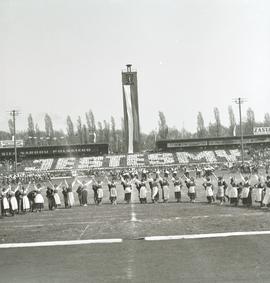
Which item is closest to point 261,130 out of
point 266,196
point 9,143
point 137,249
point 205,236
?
point 9,143

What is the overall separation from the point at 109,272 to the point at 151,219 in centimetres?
765

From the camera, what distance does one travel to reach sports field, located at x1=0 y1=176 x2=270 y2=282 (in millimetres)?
9867

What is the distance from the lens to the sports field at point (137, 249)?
9867 mm

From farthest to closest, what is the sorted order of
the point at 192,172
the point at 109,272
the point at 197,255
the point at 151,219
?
the point at 192,172 < the point at 151,219 < the point at 197,255 < the point at 109,272

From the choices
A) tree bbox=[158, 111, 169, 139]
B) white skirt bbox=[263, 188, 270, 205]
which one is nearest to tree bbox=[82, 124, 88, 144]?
tree bbox=[158, 111, 169, 139]

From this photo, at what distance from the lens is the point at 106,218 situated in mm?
18391

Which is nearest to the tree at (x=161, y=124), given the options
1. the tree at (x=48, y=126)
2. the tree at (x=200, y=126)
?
the tree at (x=200, y=126)

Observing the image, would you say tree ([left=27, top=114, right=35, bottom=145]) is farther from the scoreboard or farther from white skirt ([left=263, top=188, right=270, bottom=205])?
white skirt ([left=263, top=188, right=270, bottom=205])

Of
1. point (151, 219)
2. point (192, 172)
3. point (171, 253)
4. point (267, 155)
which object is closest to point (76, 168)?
point (192, 172)

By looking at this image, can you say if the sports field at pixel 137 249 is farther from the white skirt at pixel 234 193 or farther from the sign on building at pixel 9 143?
the sign on building at pixel 9 143

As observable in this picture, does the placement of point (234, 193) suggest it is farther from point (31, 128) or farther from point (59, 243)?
point (31, 128)

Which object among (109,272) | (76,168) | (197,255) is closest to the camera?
(109,272)

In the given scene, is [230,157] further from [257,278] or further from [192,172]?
[257,278]

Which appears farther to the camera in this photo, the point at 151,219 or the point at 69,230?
the point at 151,219
